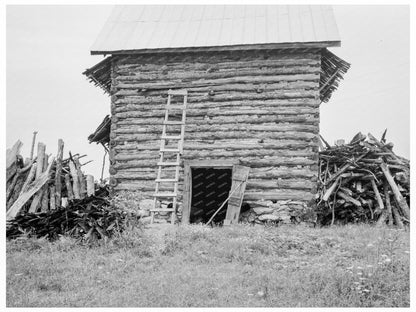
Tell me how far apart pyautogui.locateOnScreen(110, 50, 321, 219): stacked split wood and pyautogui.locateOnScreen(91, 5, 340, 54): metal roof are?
0.36 m

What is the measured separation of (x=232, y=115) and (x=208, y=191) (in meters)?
4.85

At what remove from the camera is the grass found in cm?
615

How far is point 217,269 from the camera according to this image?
7.55m

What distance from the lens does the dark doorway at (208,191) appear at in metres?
15.8

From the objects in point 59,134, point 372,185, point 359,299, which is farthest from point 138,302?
point 59,134

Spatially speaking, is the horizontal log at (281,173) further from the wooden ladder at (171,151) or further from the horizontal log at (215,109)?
the horizontal log at (215,109)

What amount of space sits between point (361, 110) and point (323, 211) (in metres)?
8.76

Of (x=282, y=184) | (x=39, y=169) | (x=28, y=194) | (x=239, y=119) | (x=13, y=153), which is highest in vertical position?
(x=239, y=119)

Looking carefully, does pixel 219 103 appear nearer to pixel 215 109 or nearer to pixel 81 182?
pixel 215 109

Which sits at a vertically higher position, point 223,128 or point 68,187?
point 223,128

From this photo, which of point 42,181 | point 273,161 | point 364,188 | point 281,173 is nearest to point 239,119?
point 273,161

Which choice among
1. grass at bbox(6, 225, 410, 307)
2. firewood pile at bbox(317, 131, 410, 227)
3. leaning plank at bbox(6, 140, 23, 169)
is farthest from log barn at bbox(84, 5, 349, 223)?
leaning plank at bbox(6, 140, 23, 169)

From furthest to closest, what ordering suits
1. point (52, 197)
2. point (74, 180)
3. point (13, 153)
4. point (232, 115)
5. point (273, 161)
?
point (74, 180) < point (13, 153) < point (232, 115) < point (52, 197) < point (273, 161)

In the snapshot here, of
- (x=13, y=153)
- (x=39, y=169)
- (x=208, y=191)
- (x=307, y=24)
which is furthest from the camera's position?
(x=208, y=191)
